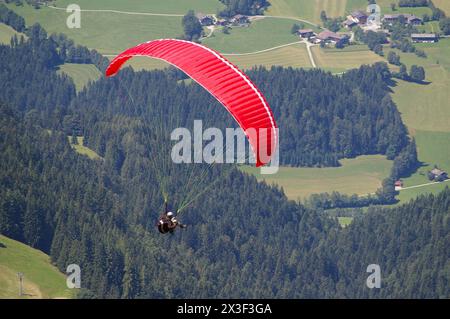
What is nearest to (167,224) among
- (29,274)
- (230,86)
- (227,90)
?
(227,90)

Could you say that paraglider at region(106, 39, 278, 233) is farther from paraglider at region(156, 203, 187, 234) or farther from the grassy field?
the grassy field

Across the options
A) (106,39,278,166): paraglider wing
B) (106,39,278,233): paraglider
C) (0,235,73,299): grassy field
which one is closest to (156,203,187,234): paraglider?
(106,39,278,233): paraglider

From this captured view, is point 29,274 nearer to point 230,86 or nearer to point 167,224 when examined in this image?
point 167,224

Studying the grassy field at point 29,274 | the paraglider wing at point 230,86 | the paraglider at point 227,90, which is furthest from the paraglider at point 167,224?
the grassy field at point 29,274
